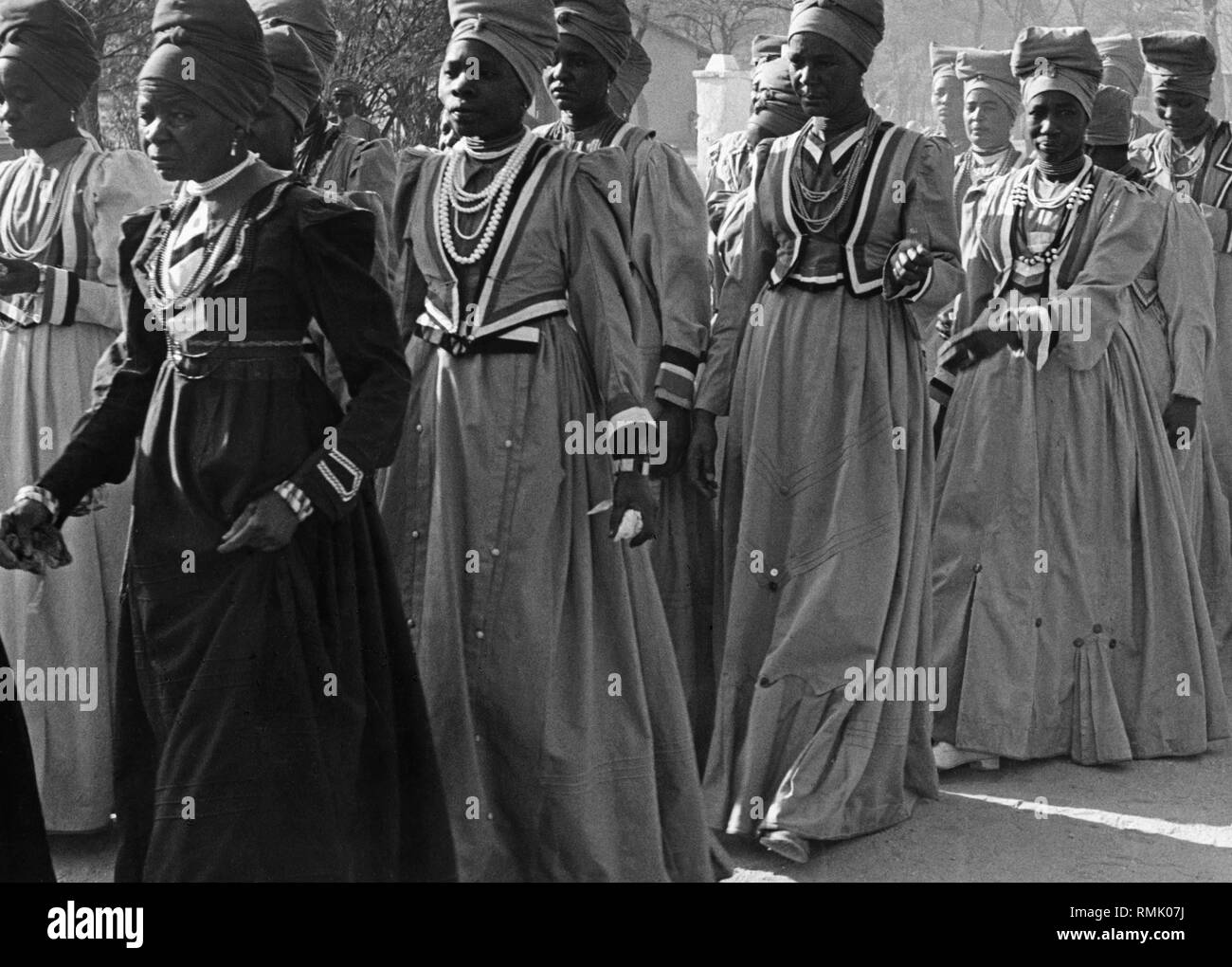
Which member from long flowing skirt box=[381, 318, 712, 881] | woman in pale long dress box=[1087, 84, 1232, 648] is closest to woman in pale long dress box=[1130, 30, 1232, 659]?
woman in pale long dress box=[1087, 84, 1232, 648]

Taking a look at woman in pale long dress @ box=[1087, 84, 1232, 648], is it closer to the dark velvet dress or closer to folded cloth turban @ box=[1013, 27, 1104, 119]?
folded cloth turban @ box=[1013, 27, 1104, 119]

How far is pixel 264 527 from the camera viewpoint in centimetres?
396

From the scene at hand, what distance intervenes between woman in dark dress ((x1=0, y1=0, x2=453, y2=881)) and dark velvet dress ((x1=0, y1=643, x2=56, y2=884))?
269mm

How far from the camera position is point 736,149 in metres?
8.55

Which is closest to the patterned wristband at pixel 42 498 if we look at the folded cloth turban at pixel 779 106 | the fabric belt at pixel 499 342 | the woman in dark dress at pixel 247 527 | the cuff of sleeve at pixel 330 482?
the woman in dark dress at pixel 247 527

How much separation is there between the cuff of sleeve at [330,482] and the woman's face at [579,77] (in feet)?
8.30

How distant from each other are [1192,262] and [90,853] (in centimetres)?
493

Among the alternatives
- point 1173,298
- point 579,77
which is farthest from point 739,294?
point 1173,298

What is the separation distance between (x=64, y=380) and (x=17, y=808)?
240 centimetres

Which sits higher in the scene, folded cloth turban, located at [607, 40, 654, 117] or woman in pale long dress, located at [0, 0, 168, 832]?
folded cloth turban, located at [607, 40, 654, 117]

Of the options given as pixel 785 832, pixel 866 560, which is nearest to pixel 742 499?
pixel 866 560

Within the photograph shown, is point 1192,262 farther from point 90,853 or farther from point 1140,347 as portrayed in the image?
point 90,853

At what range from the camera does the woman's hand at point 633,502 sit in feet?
16.0

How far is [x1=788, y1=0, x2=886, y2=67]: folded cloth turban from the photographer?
583 centimetres
